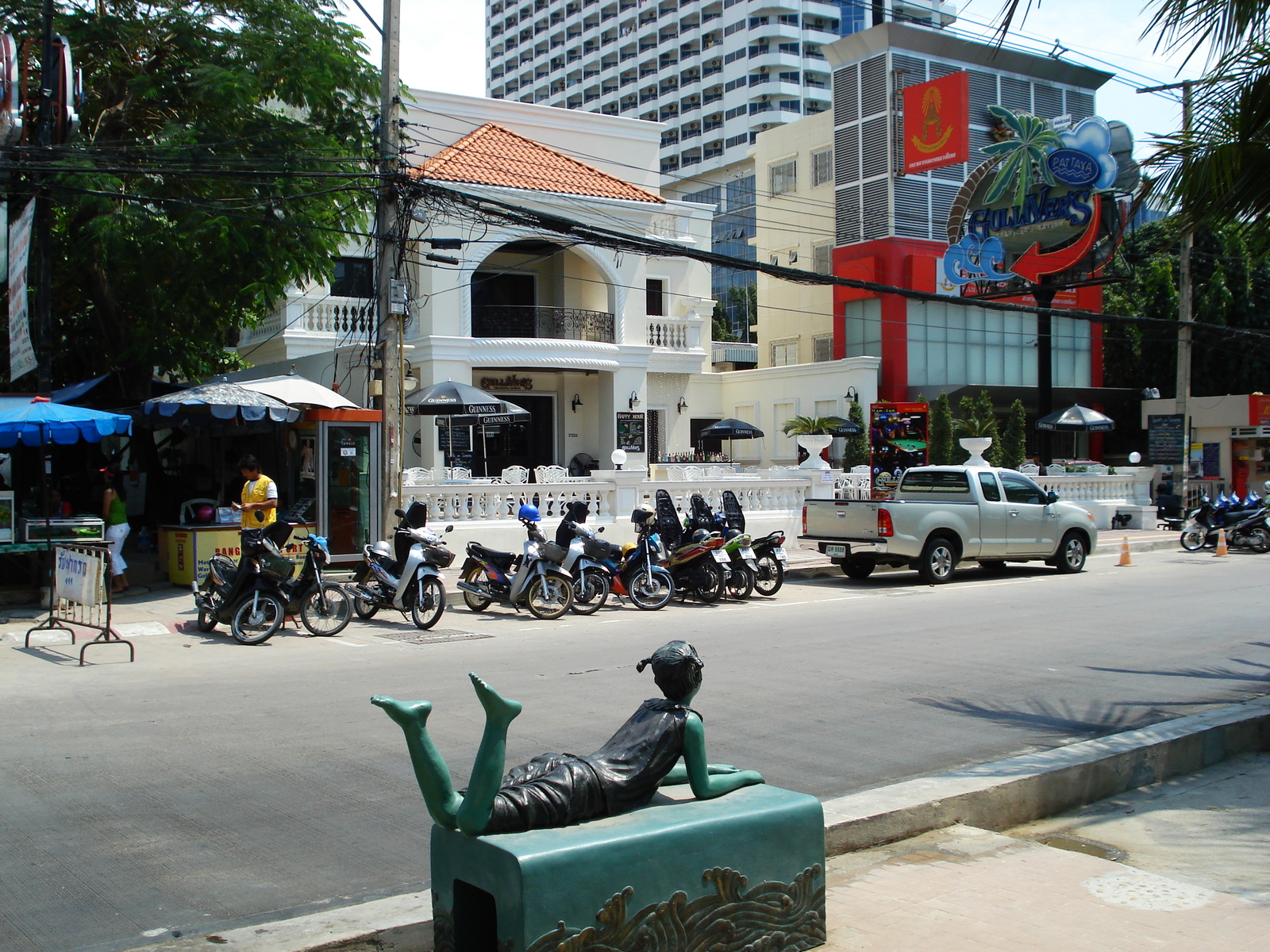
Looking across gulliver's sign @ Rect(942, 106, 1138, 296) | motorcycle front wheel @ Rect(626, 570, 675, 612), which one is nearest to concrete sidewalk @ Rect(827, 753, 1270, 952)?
motorcycle front wheel @ Rect(626, 570, 675, 612)

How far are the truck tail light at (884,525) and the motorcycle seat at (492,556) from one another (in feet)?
19.5

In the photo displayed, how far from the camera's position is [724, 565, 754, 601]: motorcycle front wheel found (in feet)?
50.1

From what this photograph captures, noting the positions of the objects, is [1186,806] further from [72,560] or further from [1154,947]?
[72,560]

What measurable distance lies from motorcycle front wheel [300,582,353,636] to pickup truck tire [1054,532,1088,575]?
1214 centimetres

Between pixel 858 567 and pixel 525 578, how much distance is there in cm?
655

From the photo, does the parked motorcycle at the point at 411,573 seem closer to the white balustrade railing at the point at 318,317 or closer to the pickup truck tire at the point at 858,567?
the pickup truck tire at the point at 858,567

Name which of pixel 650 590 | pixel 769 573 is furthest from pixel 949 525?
pixel 650 590

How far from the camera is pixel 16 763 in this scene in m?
6.73

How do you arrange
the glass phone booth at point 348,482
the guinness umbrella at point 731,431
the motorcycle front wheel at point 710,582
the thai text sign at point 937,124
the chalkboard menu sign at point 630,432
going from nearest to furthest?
the motorcycle front wheel at point 710,582 < the glass phone booth at point 348,482 < the chalkboard menu sign at point 630,432 < the guinness umbrella at point 731,431 < the thai text sign at point 937,124

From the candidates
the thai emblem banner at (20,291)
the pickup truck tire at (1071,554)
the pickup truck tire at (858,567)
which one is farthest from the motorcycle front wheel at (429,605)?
the pickup truck tire at (1071,554)

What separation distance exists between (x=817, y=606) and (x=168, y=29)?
1384cm

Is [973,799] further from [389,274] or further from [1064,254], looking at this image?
[1064,254]

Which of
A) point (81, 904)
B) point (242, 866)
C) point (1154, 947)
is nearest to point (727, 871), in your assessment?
point (1154, 947)

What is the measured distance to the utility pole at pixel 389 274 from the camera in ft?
48.8
